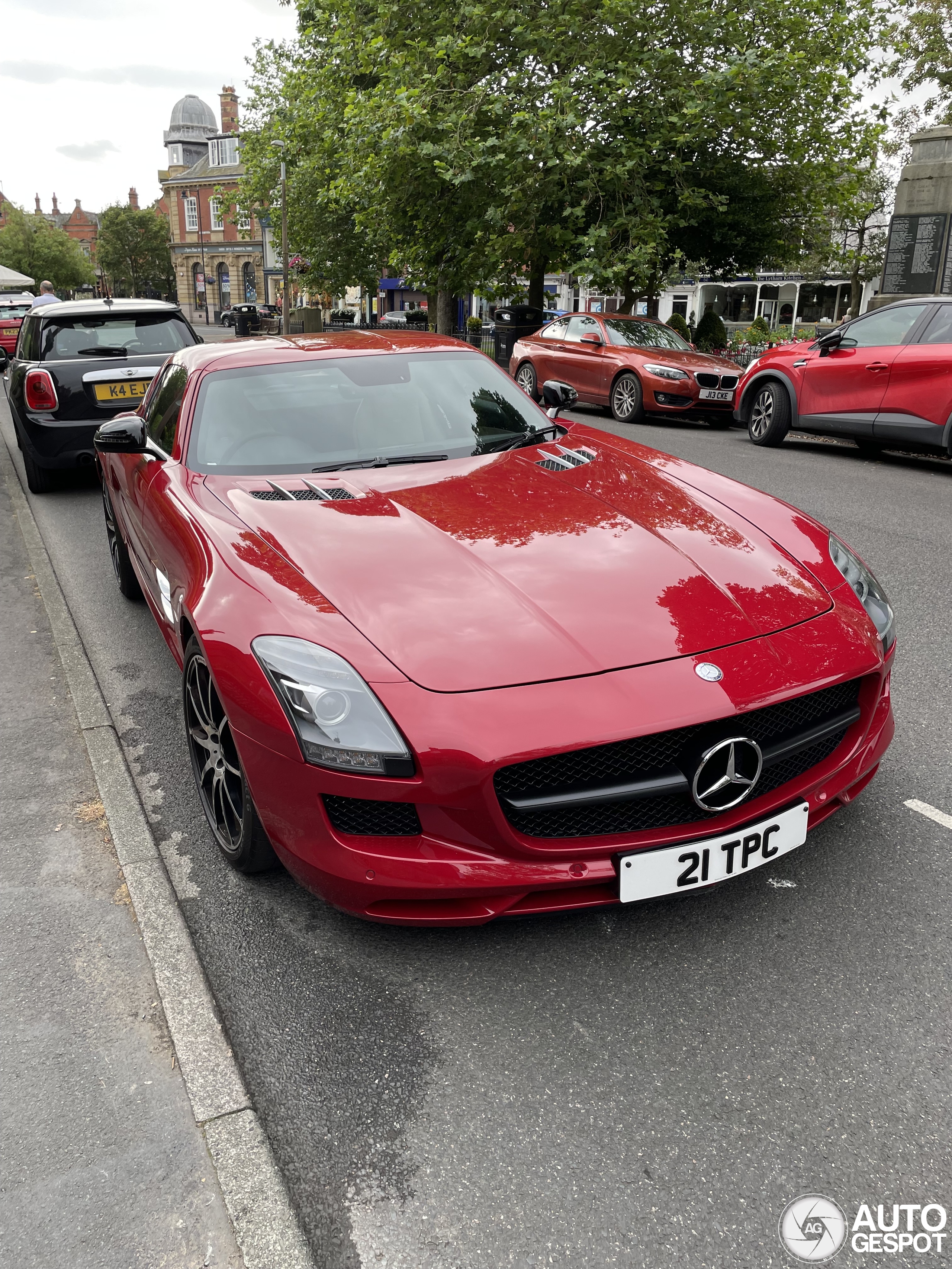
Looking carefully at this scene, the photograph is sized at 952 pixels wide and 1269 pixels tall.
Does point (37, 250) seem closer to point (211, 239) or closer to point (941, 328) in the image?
point (211, 239)

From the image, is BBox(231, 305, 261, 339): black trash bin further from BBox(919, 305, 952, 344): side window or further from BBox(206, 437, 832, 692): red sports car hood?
BBox(206, 437, 832, 692): red sports car hood

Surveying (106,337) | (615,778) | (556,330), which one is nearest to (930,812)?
(615,778)

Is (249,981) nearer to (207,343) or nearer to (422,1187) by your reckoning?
(422,1187)

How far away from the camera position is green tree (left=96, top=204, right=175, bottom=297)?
9100cm

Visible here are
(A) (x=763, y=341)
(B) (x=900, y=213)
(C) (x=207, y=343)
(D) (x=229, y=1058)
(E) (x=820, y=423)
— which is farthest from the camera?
(A) (x=763, y=341)

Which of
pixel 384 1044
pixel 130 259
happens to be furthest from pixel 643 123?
pixel 130 259

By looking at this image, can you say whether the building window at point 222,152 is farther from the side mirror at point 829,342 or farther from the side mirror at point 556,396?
the side mirror at point 556,396

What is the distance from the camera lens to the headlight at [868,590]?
9.21ft

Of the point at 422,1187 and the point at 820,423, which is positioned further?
the point at 820,423

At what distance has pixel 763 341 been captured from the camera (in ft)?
99.4

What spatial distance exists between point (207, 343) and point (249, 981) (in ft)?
10.8

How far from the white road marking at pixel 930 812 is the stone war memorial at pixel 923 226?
44.2 ft

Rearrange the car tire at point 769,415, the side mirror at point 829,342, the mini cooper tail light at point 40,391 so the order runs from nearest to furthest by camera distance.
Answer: the mini cooper tail light at point 40,391, the side mirror at point 829,342, the car tire at point 769,415

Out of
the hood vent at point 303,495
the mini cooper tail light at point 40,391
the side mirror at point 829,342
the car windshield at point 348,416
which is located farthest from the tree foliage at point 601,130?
the hood vent at point 303,495
